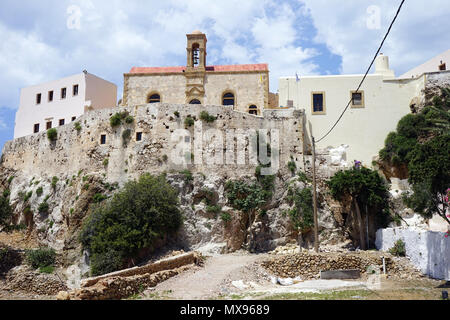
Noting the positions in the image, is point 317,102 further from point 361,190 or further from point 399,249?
point 399,249

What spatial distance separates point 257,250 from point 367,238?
21.1 ft

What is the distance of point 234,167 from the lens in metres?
25.6

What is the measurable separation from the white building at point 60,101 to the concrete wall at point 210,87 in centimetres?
396

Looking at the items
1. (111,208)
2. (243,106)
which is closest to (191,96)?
(243,106)

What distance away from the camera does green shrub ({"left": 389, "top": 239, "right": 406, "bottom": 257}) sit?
749 inches

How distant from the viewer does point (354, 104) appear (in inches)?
1142

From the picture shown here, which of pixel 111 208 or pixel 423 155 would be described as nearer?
pixel 423 155

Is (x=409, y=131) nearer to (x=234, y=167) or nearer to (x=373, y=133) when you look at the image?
(x=373, y=133)

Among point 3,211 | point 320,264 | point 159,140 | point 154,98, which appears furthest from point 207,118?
point 3,211

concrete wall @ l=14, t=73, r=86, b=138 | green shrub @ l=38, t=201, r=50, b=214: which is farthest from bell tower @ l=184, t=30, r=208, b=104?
green shrub @ l=38, t=201, r=50, b=214

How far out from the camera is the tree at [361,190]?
23.1 metres

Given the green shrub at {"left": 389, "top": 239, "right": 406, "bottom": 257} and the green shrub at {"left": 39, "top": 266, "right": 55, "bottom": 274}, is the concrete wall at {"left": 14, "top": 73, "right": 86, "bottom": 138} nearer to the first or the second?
the green shrub at {"left": 39, "top": 266, "right": 55, "bottom": 274}

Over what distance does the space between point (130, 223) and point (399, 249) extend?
1371 cm

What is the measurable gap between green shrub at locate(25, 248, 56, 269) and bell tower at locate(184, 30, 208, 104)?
14634mm
